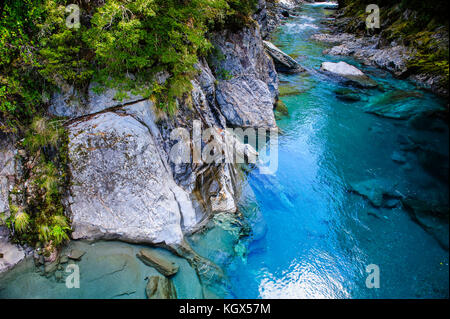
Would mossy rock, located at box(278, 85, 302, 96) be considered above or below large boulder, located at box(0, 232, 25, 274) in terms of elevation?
above

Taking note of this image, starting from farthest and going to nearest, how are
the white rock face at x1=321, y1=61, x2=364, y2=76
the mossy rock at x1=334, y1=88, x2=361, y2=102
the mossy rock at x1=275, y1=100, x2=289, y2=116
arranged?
the white rock face at x1=321, y1=61, x2=364, y2=76
the mossy rock at x1=334, y1=88, x2=361, y2=102
the mossy rock at x1=275, y1=100, x2=289, y2=116

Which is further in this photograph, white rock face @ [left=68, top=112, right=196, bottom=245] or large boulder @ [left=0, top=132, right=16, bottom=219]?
white rock face @ [left=68, top=112, right=196, bottom=245]

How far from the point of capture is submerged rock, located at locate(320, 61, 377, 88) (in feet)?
52.1

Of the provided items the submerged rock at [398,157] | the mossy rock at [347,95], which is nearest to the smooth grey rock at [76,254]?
the submerged rock at [398,157]

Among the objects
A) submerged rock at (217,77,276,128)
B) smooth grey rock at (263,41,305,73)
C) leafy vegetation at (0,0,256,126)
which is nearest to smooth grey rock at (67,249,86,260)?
leafy vegetation at (0,0,256,126)

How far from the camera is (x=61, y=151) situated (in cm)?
553

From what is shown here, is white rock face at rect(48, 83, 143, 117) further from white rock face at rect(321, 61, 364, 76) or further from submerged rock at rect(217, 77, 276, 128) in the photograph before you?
white rock face at rect(321, 61, 364, 76)

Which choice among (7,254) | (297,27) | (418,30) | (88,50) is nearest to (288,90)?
(418,30)

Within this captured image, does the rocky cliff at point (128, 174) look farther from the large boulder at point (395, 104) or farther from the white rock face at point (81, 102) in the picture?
the large boulder at point (395, 104)

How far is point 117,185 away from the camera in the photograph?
5.72 m

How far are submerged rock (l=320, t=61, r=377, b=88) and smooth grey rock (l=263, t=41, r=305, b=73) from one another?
7.02ft

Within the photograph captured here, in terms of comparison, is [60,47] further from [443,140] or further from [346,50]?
[346,50]

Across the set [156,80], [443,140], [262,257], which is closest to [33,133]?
[156,80]

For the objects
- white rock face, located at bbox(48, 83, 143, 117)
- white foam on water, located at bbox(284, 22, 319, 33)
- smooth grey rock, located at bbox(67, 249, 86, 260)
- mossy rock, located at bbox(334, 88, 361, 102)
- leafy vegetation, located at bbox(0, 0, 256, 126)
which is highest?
white foam on water, located at bbox(284, 22, 319, 33)
